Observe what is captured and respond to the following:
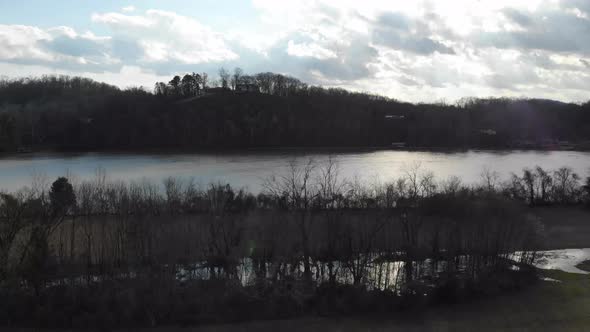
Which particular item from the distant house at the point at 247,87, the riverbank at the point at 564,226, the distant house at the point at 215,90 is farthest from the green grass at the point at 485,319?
the distant house at the point at 247,87

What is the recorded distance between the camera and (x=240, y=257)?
50.6ft

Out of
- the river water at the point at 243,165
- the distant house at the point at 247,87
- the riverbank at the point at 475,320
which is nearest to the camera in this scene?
the riverbank at the point at 475,320

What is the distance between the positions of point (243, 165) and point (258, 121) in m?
24.5

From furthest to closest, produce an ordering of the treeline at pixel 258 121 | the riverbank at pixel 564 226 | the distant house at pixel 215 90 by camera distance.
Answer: the distant house at pixel 215 90
the treeline at pixel 258 121
the riverbank at pixel 564 226

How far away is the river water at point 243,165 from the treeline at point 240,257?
13.5m

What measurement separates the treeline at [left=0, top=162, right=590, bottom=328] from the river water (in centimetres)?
1350

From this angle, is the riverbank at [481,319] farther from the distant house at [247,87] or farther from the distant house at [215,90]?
the distant house at [247,87]

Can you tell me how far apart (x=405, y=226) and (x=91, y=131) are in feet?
185

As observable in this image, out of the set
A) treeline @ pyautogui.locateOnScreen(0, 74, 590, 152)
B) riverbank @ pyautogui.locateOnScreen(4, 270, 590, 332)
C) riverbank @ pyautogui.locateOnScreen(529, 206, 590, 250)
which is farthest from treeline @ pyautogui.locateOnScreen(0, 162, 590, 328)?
treeline @ pyautogui.locateOnScreen(0, 74, 590, 152)

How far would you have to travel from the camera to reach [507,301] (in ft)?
45.3

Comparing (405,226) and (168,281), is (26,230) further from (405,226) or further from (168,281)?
(405,226)

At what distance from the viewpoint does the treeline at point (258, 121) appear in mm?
63938

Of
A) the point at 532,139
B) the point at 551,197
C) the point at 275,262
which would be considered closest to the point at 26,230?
the point at 275,262

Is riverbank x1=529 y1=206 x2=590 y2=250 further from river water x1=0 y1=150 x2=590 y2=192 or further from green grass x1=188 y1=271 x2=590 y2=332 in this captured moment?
river water x1=0 y1=150 x2=590 y2=192
